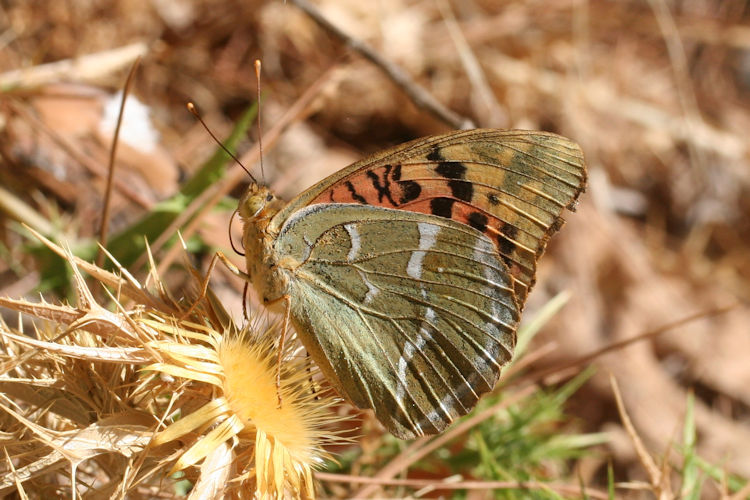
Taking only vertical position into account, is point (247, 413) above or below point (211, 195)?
below

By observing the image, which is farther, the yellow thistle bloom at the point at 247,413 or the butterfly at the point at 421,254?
the butterfly at the point at 421,254

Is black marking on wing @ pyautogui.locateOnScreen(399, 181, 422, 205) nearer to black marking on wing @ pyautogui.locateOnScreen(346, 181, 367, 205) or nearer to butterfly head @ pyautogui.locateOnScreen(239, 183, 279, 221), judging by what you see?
black marking on wing @ pyautogui.locateOnScreen(346, 181, 367, 205)

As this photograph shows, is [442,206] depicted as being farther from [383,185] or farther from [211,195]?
[211,195]

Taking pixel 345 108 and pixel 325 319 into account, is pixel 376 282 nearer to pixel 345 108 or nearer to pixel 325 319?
pixel 325 319

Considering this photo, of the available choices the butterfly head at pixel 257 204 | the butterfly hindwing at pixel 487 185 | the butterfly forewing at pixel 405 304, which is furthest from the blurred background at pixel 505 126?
the butterfly hindwing at pixel 487 185

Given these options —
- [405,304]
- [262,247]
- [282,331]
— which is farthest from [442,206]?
[282,331]

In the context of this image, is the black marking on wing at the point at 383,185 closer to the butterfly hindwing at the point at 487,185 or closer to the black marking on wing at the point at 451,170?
the butterfly hindwing at the point at 487,185

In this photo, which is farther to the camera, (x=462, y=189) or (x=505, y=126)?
(x=505, y=126)
